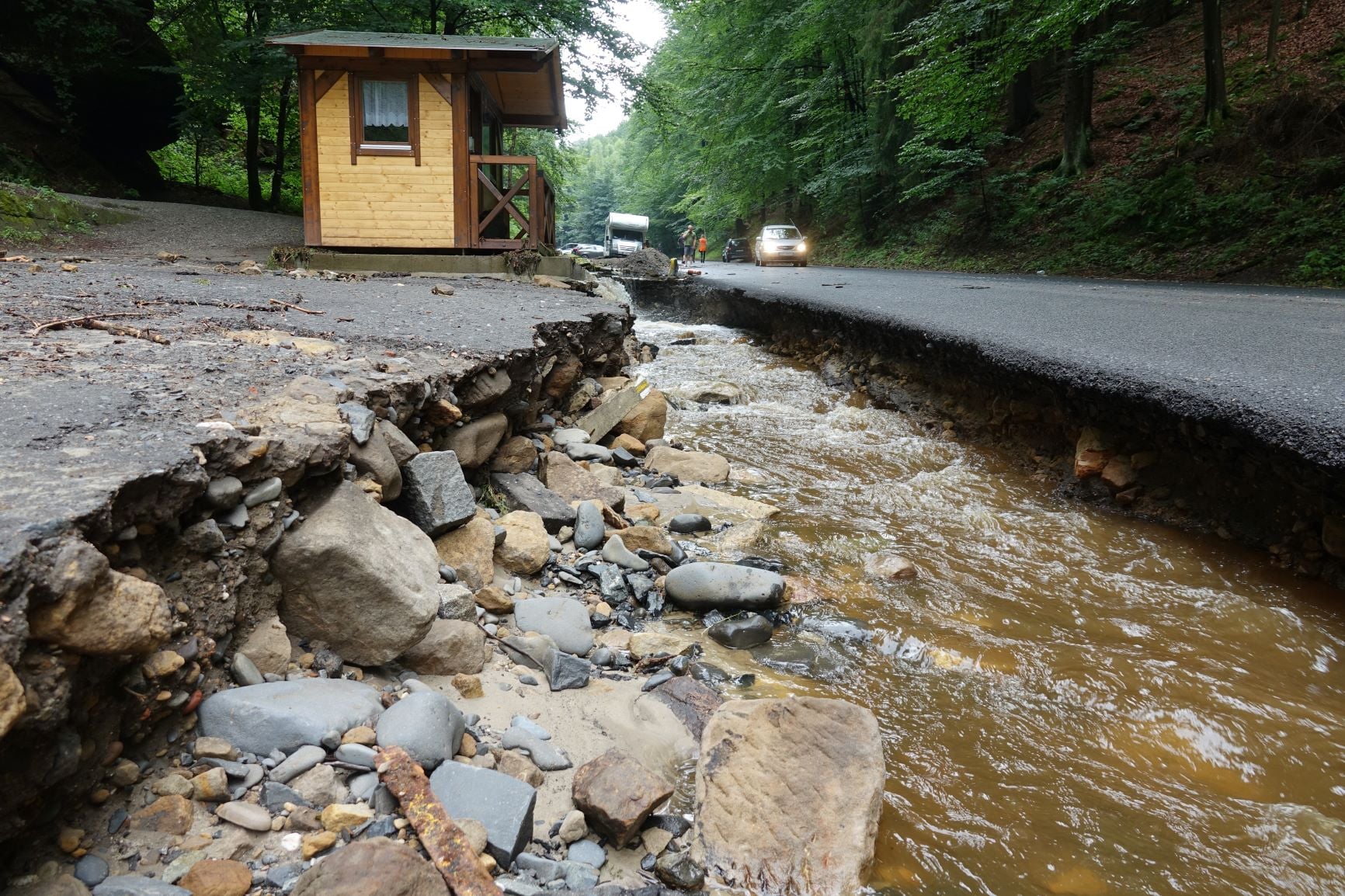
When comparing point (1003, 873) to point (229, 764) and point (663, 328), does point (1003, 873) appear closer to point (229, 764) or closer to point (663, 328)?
point (229, 764)

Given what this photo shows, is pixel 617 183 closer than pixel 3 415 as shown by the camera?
No

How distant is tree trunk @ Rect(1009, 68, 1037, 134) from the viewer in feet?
71.1

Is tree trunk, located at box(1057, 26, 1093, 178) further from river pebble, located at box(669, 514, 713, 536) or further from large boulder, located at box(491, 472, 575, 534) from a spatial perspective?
large boulder, located at box(491, 472, 575, 534)

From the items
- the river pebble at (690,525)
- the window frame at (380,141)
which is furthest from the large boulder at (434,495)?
the window frame at (380,141)

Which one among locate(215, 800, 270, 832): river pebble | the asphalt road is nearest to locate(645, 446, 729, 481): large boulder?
the asphalt road

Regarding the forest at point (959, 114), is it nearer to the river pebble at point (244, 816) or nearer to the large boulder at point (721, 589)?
the large boulder at point (721, 589)

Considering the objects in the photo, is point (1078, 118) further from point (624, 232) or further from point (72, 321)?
point (624, 232)

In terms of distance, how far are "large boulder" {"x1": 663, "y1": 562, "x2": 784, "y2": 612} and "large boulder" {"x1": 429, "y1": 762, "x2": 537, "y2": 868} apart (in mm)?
1725

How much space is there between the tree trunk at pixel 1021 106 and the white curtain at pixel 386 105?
17062 mm

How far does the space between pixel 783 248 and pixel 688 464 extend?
21.4m

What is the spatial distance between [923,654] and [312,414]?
2.58 meters

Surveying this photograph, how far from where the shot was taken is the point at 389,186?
11.6m

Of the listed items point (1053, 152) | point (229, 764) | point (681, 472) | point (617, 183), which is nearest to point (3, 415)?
point (229, 764)

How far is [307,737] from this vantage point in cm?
195
